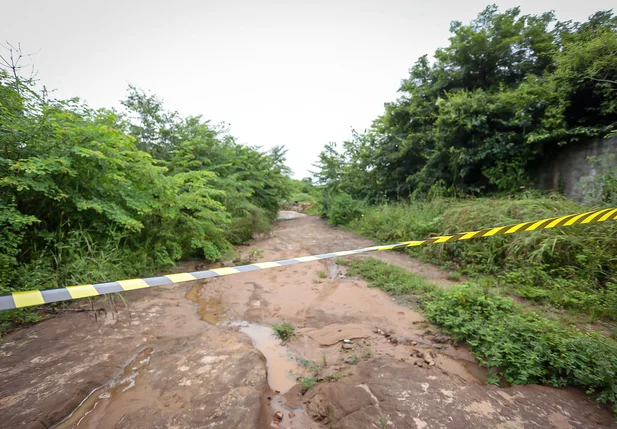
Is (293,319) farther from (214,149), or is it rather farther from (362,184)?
(362,184)

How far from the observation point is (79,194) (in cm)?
338

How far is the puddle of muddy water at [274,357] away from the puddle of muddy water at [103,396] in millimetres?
1022

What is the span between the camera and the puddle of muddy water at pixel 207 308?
314 centimetres

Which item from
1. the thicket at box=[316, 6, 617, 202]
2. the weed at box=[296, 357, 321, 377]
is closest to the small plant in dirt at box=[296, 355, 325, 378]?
the weed at box=[296, 357, 321, 377]

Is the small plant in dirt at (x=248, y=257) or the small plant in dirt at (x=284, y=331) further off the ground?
the small plant in dirt at (x=248, y=257)

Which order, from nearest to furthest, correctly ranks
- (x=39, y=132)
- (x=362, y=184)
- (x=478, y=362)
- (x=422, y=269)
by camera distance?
(x=478, y=362) < (x=39, y=132) < (x=422, y=269) < (x=362, y=184)

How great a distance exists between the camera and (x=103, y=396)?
70.9 inches

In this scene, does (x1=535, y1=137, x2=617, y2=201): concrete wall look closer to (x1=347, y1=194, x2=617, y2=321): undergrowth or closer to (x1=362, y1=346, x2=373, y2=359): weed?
(x1=347, y1=194, x2=617, y2=321): undergrowth

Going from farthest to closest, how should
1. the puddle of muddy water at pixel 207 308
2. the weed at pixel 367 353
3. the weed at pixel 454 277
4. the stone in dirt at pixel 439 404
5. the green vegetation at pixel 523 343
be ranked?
the weed at pixel 454 277 < the puddle of muddy water at pixel 207 308 < the weed at pixel 367 353 < the green vegetation at pixel 523 343 < the stone in dirt at pixel 439 404

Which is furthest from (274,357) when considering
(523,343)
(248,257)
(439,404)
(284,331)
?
(248,257)

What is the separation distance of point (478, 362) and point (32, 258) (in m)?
5.15

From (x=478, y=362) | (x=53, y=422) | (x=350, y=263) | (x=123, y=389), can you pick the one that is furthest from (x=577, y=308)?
(x=53, y=422)

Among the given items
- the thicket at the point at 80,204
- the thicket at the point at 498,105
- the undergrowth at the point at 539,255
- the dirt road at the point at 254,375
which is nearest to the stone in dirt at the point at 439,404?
the dirt road at the point at 254,375

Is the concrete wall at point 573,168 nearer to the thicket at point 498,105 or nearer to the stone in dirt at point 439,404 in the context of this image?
the thicket at point 498,105
